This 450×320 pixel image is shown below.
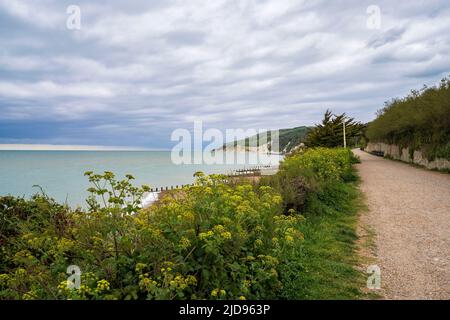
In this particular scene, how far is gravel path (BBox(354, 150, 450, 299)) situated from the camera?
17.8 feet

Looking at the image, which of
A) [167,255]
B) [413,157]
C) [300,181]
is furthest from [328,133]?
[167,255]

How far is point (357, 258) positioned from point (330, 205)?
4.64 metres

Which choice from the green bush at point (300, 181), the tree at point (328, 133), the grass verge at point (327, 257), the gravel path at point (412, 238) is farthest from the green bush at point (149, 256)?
the tree at point (328, 133)

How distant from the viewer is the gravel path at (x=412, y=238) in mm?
5420

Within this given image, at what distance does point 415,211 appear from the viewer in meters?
10.6

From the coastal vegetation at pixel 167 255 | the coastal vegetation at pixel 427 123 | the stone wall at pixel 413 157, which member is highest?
the coastal vegetation at pixel 427 123

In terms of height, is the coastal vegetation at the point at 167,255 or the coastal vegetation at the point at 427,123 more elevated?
the coastal vegetation at the point at 427,123

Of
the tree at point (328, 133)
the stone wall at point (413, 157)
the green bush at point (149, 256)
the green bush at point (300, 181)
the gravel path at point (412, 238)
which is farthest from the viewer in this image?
the tree at point (328, 133)

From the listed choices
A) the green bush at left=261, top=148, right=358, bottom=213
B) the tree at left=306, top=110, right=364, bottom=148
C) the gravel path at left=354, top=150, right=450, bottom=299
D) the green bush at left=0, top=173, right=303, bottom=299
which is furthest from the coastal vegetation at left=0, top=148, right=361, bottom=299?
the tree at left=306, top=110, right=364, bottom=148

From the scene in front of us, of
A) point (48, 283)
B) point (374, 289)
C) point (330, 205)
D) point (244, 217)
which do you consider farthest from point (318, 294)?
point (330, 205)

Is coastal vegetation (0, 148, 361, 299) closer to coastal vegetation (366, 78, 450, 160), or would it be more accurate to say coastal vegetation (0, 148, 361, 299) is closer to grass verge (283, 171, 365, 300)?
grass verge (283, 171, 365, 300)

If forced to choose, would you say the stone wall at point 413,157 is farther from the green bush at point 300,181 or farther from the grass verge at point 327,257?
the grass verge at point 327,257

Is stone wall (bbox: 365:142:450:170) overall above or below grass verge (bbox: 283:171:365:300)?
above

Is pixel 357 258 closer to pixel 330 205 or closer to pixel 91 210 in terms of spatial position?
pixel 330 205
